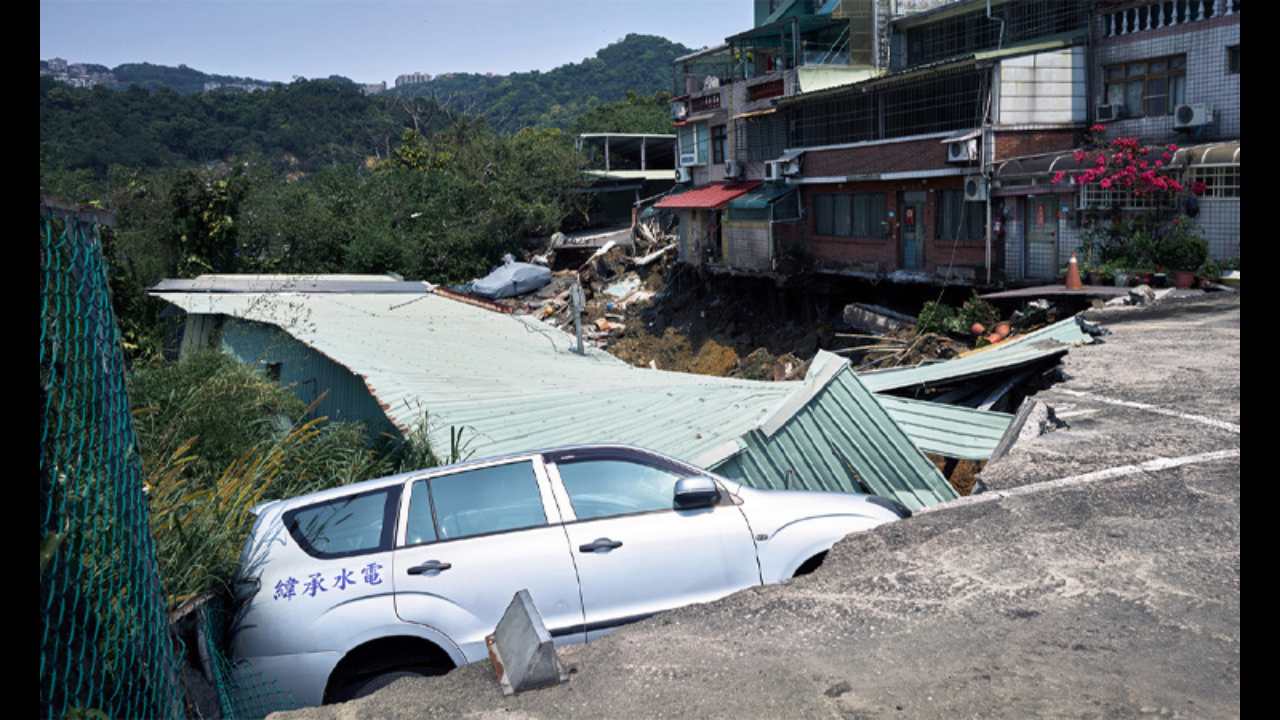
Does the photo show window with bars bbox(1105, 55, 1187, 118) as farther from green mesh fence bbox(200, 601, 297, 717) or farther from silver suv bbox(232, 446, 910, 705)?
green mesh fence bbox(200, 601, 297, 717)

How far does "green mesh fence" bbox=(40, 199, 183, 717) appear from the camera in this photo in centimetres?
284

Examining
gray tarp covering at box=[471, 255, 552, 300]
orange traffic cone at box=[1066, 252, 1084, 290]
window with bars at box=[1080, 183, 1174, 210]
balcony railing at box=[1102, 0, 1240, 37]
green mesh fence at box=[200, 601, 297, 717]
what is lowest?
green mesh fence at box=[200, 601, 297, 717]

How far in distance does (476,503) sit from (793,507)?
1.79 meters

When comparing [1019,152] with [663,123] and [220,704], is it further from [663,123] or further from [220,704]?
[663,123]

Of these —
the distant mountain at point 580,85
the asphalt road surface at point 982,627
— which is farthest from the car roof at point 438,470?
the distant mountain at point 580,85

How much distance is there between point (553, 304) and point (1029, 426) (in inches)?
1203

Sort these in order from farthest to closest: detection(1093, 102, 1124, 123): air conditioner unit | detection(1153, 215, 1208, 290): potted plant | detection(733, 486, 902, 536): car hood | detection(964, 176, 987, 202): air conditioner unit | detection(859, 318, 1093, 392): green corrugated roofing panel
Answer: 1. detection(964, 176, 987, 202): air conditioner unit
2. detection(1093, 102, 1124, 123): air conditioner unit
3. detection(1153, 215, 1208, 290): potted plant
4. detection(859, 318, 1093, 392): green corrugated roofing panel
5. detection(733, 486, 902, 536): car hood

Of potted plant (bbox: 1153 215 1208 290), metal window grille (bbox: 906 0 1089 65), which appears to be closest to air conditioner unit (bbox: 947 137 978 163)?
metal window grille (bbox: 906 0 1089 65)

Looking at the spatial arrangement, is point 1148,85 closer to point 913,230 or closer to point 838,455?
point 913,230

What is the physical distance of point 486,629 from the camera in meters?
4.71

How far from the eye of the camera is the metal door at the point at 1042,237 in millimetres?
20672

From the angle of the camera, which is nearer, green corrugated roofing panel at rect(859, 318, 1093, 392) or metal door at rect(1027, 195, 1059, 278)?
green corrugated roofing panel at rect(859, 318, 1093, 392)

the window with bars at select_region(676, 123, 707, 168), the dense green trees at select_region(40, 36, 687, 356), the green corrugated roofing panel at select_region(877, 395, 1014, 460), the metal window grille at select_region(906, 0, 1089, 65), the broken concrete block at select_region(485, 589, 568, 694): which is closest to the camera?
the broken concrete block at select_region(485, 589, 568, 694)

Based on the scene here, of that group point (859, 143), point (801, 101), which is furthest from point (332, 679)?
point (801, 101)
